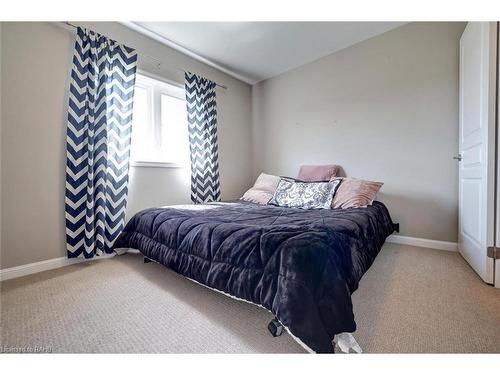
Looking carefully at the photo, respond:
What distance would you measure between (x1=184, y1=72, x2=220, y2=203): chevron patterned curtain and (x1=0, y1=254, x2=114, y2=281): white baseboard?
1.34 m

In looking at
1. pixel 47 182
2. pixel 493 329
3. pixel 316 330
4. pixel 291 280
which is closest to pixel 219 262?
pixel 291 280

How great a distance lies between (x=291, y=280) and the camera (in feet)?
3.03

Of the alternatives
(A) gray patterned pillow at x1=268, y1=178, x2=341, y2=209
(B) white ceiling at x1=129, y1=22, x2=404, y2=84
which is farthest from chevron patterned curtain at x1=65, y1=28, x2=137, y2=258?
(A) gray patterned pillow at x1=268, y1=178, x2=341, y2=209

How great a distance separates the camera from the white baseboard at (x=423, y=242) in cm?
222

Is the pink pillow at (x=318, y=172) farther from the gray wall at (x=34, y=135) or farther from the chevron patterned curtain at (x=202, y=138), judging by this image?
the gray wall at (x=34, y=135)

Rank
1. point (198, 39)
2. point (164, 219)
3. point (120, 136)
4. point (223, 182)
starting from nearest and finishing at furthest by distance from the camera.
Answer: point (164, 219) < point (120, 136) < point (198, 39) < point (223, 182)

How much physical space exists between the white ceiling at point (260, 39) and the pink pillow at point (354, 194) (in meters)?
1.66

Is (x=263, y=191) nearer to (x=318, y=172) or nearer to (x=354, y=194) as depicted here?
(x=318, y=172)

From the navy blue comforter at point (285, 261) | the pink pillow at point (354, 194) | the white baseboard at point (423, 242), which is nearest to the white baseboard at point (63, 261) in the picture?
the white baseboard at point (423, 242)

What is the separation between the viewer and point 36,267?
1.82 metres

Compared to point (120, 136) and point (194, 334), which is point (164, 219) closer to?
point (194, 334)

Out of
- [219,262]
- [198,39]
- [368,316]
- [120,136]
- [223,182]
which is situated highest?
[198,39]

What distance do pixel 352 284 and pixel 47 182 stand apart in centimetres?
237

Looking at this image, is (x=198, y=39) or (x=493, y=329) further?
(x=198, y=39)
